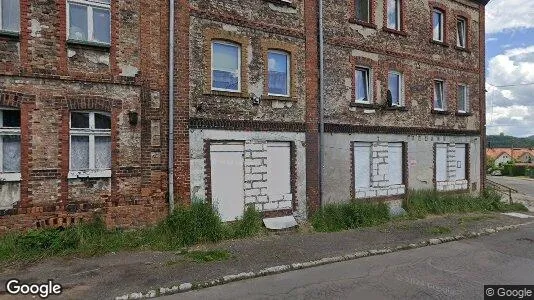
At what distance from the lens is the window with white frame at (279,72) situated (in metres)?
12.2

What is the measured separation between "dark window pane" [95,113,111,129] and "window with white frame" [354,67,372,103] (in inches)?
343

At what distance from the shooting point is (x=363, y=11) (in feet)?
48.0

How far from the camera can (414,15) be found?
628 inches

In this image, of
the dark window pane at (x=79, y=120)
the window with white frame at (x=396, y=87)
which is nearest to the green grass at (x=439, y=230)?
the window with white frame at (x=396, y=87)

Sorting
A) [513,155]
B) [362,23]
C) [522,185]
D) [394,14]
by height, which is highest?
[394,14]

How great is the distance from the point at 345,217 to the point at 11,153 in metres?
9.13

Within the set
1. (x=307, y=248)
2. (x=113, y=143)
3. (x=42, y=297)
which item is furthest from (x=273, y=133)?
(x=42, y=297)

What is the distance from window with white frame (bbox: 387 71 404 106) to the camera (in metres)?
15.4

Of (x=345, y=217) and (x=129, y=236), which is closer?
(x=129, y=236)

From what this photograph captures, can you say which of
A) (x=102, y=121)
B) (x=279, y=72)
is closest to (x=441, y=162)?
(x=279, y=72)

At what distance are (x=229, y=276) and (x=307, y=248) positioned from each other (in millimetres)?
2778

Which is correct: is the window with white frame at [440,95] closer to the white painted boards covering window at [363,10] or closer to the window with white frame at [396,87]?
the window with white frame at [396,87]

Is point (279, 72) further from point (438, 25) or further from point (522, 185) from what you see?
point (522, 185)

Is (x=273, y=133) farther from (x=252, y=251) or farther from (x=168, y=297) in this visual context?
(x=168, y=297)
